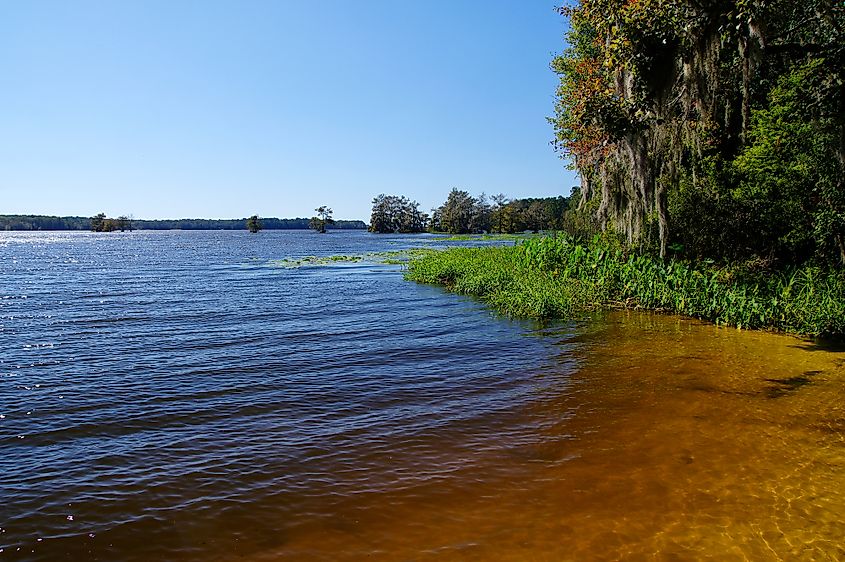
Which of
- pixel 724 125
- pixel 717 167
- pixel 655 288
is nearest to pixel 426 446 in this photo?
pixel 655 288

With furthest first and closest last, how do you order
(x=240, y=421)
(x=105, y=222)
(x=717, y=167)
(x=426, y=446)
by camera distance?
(x=105, y=222)
(x=717, y=167)
(x=240, y=421)
(x=426, y=446)

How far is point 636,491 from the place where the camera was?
18.1 ft

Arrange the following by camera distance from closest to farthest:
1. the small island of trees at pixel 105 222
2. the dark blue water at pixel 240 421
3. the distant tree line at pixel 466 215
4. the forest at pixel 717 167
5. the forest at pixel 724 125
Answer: the dark blue water at pixel 240 421 → the forest at pixel 724 125 → the forest at pixel 717 167 → the distant tree line at pixel 466 215 → the small island of trees at pixel 105 222

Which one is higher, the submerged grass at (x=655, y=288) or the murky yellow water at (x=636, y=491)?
the submerged grass at (x=655, y=288)

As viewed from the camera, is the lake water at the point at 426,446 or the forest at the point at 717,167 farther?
the forest at the point at 717,167

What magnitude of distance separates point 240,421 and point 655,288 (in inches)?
494

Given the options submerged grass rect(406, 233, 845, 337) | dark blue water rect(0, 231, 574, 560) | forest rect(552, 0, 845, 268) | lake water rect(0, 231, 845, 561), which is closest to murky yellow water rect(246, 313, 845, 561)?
lake water rect(0, 231, 845, 561)

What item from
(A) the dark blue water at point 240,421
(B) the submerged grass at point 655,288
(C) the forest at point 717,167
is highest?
(C) the forest at point 717,167

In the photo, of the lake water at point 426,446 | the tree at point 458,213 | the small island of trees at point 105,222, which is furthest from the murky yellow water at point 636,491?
the small island of trees at point 105,222

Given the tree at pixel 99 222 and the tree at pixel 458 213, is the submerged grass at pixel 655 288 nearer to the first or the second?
the tree at pixel 458 213

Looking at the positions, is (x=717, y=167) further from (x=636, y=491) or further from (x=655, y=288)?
(x=636, y=491)

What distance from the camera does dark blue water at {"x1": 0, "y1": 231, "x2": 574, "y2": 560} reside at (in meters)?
5.23

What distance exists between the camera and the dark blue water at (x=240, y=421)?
17.1 ft

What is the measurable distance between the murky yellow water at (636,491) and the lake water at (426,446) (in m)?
0.02
